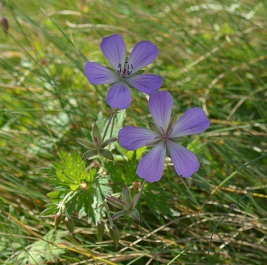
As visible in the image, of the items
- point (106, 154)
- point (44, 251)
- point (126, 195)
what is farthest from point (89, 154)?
point (44, 251)

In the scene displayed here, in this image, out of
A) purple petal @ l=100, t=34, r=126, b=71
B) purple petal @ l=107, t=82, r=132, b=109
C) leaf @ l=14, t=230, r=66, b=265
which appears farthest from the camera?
leaf @ l=14, t=230, r=66, b=265

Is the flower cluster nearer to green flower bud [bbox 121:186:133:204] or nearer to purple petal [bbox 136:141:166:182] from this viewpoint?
purple petal [bbox 136:141:166:182]

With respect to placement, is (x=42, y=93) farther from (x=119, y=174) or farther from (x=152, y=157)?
(x=152, y=157)

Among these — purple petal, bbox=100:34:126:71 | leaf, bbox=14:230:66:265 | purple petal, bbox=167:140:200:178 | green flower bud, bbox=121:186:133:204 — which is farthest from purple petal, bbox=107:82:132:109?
leaf, bbox=14:230:66:265

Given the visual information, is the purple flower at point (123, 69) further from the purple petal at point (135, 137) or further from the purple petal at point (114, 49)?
the purple petal at point (135, 137)

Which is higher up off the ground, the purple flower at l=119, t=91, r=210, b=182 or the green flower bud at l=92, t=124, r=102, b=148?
the purple flower at l=119, t=91, r=210, b=182

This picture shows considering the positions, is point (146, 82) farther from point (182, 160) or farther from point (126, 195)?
point (126, 195)

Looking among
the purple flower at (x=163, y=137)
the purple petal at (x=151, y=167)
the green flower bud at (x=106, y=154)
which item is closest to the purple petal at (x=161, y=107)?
the purple flower at (x=163, y=137)

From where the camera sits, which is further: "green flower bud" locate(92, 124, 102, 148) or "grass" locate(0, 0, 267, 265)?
"grass" locate(0, 0, 267, 265)
